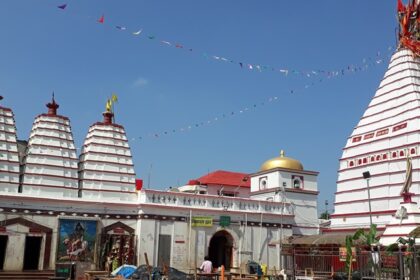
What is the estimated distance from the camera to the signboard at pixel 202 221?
30453 mm

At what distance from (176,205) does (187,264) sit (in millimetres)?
3779

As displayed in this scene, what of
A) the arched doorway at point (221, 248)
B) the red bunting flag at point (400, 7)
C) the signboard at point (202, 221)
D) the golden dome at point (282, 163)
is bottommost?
the arched doorway at point (221, 248)

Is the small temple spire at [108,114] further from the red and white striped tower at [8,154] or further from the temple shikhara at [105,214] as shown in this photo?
the red and white striped tower at [8,154]

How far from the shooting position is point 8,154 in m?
27.8

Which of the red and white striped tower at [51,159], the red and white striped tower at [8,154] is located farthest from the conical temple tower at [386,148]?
the red and white striped tower at [8,154]

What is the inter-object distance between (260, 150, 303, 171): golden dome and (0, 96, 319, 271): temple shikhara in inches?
83.3

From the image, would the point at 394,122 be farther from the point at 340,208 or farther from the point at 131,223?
the point at 131,223

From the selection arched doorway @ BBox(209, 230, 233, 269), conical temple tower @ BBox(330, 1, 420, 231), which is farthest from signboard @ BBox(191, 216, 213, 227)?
conical temple tower @ BBox(330, 1, 420, 231)

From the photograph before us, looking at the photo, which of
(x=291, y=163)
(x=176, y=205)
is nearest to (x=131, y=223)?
(x=176, y=205)

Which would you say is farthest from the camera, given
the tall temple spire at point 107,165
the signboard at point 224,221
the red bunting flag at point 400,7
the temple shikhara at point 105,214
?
the red bunting flag at point 400,7

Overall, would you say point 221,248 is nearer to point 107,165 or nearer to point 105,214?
point 105,214

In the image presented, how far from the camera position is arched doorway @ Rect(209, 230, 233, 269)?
105 feet

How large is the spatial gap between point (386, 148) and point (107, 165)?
18194mm

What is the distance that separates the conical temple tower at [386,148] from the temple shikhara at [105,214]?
465cm
